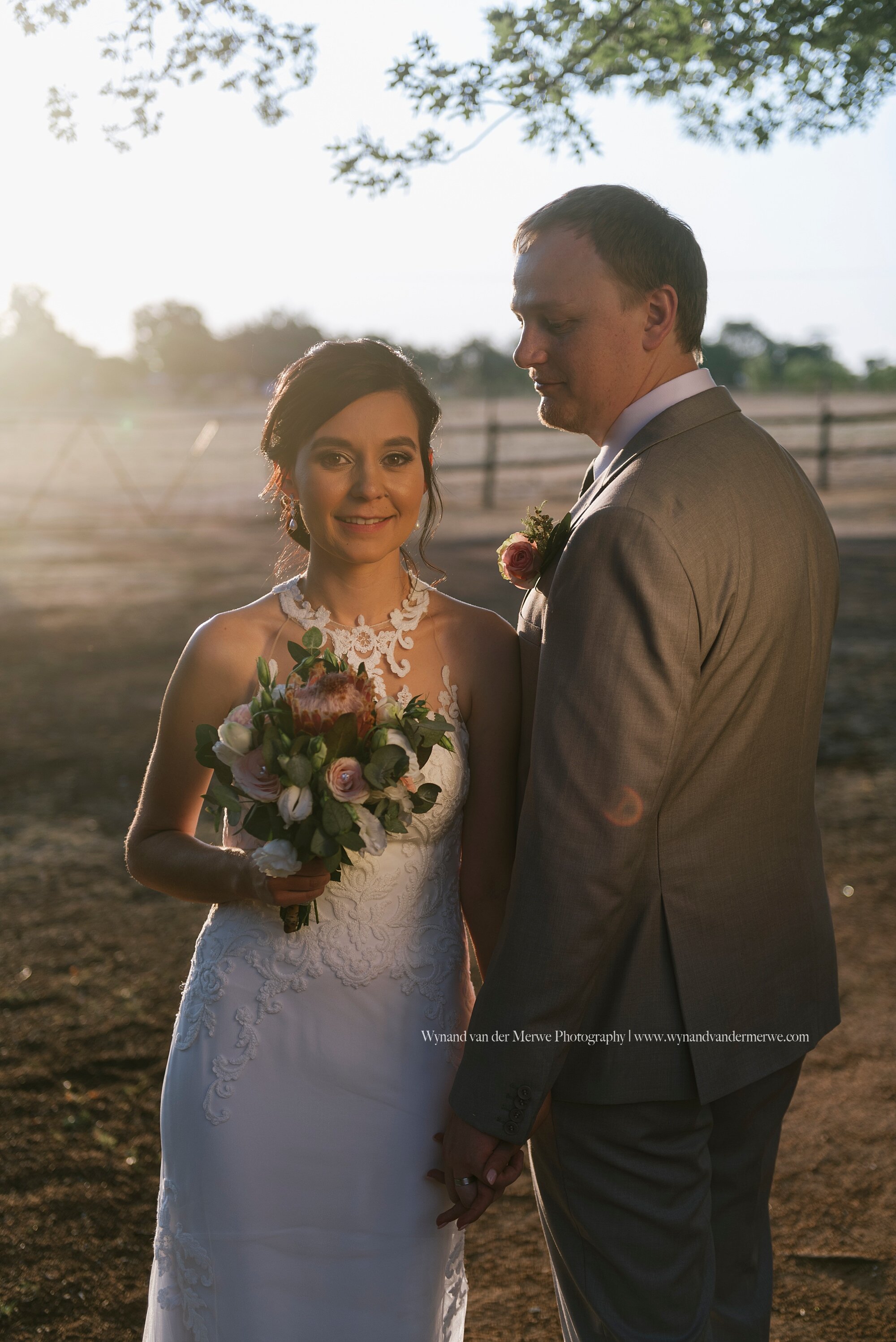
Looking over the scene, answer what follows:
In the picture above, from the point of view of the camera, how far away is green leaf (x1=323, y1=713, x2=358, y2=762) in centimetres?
202

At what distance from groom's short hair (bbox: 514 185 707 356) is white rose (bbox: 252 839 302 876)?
4.21 ft

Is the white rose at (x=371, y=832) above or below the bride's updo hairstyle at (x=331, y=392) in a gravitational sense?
below

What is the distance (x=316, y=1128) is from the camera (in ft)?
7.52

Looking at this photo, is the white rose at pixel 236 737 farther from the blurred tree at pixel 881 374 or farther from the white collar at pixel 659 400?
the blurred tree at pixel 881 374

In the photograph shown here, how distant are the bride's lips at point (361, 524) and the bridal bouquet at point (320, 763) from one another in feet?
1.54

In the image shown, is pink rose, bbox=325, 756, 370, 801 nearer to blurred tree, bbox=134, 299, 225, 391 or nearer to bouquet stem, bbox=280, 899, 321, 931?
bouquet stem, bbox=280, 899, 321, 931

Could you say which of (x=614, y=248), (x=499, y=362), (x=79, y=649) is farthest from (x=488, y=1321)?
(x=499, y=362)

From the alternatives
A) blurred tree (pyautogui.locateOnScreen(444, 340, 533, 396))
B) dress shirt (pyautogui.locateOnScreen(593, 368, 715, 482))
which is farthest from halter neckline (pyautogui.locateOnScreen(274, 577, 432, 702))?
blurred tree (pyautogui.locateOnScreen(444, 340, 533, 396))

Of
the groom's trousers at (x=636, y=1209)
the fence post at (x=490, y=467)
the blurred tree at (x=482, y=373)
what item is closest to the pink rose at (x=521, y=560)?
the groom's trousers at (x=636, y=1209)

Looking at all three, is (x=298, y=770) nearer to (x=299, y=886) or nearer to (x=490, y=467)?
(x=299, y=886)

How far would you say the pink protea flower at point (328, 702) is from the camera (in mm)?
2012

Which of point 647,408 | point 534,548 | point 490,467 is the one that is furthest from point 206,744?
point 490,467

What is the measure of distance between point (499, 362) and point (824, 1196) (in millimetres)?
38739

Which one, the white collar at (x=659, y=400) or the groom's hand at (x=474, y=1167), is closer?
the groom's hand at (x=474, y=1167)
